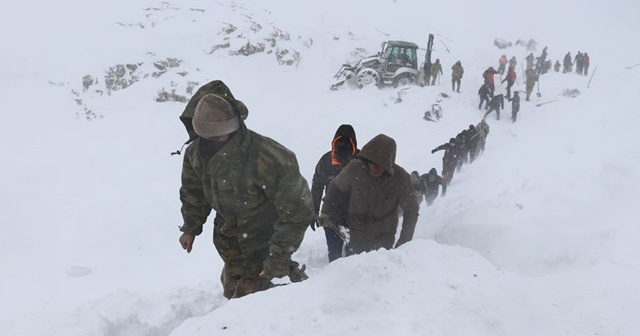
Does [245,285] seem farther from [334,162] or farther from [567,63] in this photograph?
[567,63]

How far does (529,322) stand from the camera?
2246 millimetres

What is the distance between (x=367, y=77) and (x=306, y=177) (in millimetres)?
8272

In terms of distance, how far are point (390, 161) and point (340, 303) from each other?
149 centimetres

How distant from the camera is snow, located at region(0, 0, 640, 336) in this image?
91.4 inches

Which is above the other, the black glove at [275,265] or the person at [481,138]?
the black glove at [275,265]

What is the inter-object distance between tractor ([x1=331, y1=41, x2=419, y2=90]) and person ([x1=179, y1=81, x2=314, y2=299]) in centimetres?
1631

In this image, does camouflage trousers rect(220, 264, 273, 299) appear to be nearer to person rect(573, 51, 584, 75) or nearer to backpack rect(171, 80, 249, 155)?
backpack rect(171, 80, 249, 155)

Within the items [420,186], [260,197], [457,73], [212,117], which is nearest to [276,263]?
[260,197]

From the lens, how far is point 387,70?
18.7 metres

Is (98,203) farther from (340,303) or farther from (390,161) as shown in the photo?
(340,303)

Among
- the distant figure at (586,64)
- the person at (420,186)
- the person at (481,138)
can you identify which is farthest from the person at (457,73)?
the person at (420,186)

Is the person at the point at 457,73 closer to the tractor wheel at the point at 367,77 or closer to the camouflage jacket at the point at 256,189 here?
the tractor wheel at the point at 367,77

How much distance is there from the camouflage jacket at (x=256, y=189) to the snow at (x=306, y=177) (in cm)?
35

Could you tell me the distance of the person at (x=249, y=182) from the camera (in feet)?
7.78
